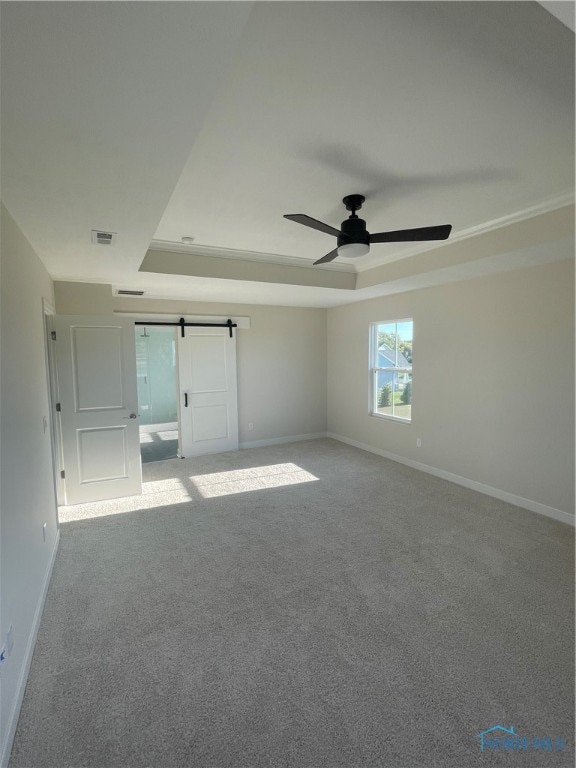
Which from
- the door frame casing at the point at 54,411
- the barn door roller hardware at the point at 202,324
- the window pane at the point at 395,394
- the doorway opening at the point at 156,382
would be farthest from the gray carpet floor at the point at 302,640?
the doorway opening at the point at 156,382

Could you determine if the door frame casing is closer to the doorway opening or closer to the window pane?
the doorway opening

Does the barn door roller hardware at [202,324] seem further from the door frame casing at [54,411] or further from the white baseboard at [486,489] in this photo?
the white baseboard at [486,489]

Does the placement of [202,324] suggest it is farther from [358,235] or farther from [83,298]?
[358,235]

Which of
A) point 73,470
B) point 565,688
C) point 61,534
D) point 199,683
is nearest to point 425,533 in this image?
point 565,688

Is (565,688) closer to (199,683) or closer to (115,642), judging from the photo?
(199,683)

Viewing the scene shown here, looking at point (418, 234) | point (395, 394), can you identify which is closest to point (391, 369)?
point (395, 394)

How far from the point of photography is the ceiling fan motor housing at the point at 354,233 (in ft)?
8.62

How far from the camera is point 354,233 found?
264 centimetres

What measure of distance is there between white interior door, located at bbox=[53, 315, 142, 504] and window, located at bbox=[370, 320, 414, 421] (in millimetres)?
3479

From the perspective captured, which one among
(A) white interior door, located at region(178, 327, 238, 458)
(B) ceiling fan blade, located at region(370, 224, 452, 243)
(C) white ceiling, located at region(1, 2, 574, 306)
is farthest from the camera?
(A) white interior door, located at region(178, 327, 238, 458)

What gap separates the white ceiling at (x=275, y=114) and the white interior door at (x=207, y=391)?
2726 mm

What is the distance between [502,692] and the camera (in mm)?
1738

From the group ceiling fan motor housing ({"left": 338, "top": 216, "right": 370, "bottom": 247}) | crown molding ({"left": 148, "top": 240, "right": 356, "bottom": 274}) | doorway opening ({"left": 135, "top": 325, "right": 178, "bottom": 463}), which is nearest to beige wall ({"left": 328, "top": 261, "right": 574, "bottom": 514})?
crown molding ({"left": 148, "top": 240, "right": 356, "bottom": 274})

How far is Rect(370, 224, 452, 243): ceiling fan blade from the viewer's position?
248 cm
